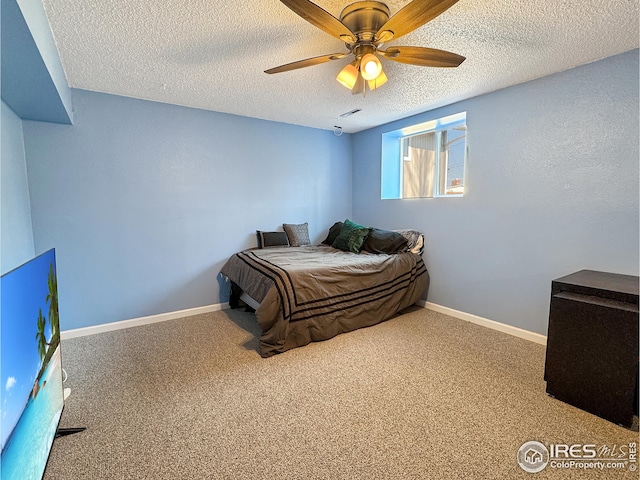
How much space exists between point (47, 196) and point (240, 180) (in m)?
1.79

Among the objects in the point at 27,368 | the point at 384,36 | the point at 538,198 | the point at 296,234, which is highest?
the point at 384,36

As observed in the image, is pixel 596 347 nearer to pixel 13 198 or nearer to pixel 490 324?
pixel 490 324

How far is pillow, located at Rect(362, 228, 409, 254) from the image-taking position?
3.53 meters

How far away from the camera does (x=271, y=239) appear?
3.83 meters

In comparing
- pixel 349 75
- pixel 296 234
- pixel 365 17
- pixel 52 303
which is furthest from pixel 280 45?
pixel 296 234

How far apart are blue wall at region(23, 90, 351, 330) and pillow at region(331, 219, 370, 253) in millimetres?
725

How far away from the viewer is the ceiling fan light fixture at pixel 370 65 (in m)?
1.71

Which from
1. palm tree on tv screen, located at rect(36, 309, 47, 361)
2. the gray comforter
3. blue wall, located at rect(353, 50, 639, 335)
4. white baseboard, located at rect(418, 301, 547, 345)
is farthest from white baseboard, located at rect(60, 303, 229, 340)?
blue wall, located at rect(353, 50, 639, 335)

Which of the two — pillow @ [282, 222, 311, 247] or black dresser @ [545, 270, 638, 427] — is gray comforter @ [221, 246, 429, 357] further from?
black dresser @ [545, 270, 638, 427]

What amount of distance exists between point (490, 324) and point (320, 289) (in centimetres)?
180

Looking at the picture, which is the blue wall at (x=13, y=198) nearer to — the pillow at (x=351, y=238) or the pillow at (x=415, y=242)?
the pillow at (x=351, y=238)

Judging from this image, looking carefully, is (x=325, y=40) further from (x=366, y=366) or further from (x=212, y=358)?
(x=212, y=358)

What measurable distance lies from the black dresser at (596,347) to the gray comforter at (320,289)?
4.73 feet

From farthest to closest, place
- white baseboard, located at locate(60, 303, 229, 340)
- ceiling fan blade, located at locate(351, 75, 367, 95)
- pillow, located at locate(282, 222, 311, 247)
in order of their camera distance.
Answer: pillow, located at locate(282, 222, 311, 247) → white baseboard, located at locate(60, 303, 229, 340) → ceiling fan blade, located at locate(351, 75, 367, 95)
